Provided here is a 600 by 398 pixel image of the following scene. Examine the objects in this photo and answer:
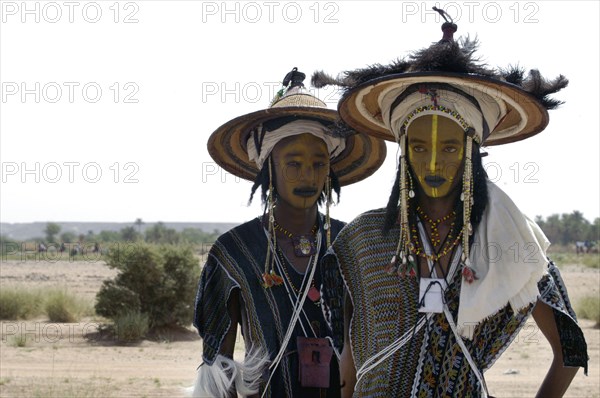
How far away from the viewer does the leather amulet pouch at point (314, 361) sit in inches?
165

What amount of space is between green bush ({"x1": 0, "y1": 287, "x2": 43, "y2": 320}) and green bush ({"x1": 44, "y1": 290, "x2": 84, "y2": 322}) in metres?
0.46

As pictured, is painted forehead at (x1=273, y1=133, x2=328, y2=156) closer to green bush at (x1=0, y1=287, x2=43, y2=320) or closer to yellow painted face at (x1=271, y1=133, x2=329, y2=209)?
yellow painted face at (x1=271, y1=133, x2=329, y2=209)

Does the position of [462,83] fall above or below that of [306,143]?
above

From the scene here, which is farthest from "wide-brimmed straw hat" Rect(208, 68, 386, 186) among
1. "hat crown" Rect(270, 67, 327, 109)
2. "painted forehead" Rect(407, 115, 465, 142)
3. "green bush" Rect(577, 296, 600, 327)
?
"green bush" Rect(577, 296, 600, 327)

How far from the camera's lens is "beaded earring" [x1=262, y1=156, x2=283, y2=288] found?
4477mm

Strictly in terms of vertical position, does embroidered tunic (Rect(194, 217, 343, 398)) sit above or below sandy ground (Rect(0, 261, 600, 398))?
above

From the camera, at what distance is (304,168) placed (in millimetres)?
4480

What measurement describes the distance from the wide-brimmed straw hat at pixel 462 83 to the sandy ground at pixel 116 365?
7045 mm

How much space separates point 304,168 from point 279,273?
1.92ft

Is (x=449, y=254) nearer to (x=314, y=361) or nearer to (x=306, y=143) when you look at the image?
(x=314, y=361)

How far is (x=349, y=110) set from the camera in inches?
148

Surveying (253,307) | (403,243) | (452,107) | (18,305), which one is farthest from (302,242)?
(18,305)

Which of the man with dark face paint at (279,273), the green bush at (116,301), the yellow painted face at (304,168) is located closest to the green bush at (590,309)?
the green bush at (116,301)

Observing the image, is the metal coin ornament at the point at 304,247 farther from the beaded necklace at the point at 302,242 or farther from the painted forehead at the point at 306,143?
the painted forehead at the point at 306,143
